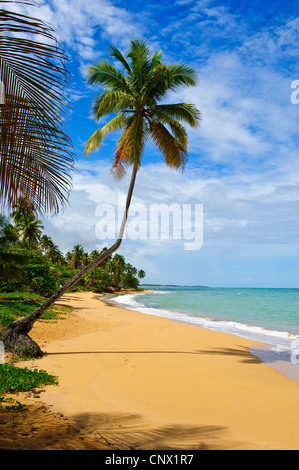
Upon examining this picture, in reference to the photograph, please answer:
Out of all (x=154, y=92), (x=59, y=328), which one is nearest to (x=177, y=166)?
(x=154, y=92)

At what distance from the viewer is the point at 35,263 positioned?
24.4 meters

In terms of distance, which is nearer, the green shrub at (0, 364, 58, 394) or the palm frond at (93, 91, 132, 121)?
the green shrub at (0, 364, 58, 394)

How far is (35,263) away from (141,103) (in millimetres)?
17524

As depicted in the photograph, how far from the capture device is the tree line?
1808 cm

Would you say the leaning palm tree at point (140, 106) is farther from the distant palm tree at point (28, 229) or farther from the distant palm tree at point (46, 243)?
the distant palm tree at point (46, 243)

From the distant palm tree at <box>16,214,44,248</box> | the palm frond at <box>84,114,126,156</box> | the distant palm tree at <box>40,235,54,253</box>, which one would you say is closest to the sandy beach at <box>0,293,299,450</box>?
the palm frond at <box>84,114,126,156</box>

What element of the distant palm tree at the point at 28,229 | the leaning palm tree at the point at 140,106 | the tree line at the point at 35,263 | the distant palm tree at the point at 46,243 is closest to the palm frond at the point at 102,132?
the leaning palm tree at the point at 140,106

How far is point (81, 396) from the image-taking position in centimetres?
519

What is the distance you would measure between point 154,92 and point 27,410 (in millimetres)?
9937

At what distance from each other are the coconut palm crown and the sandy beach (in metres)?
6.02

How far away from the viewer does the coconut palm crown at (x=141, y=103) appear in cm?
1055

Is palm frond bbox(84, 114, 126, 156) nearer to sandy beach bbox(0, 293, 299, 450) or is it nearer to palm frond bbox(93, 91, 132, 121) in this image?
palm frond bbox(93, 91, 132, 121)

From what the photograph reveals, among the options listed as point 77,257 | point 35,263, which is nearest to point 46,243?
point 77,257
